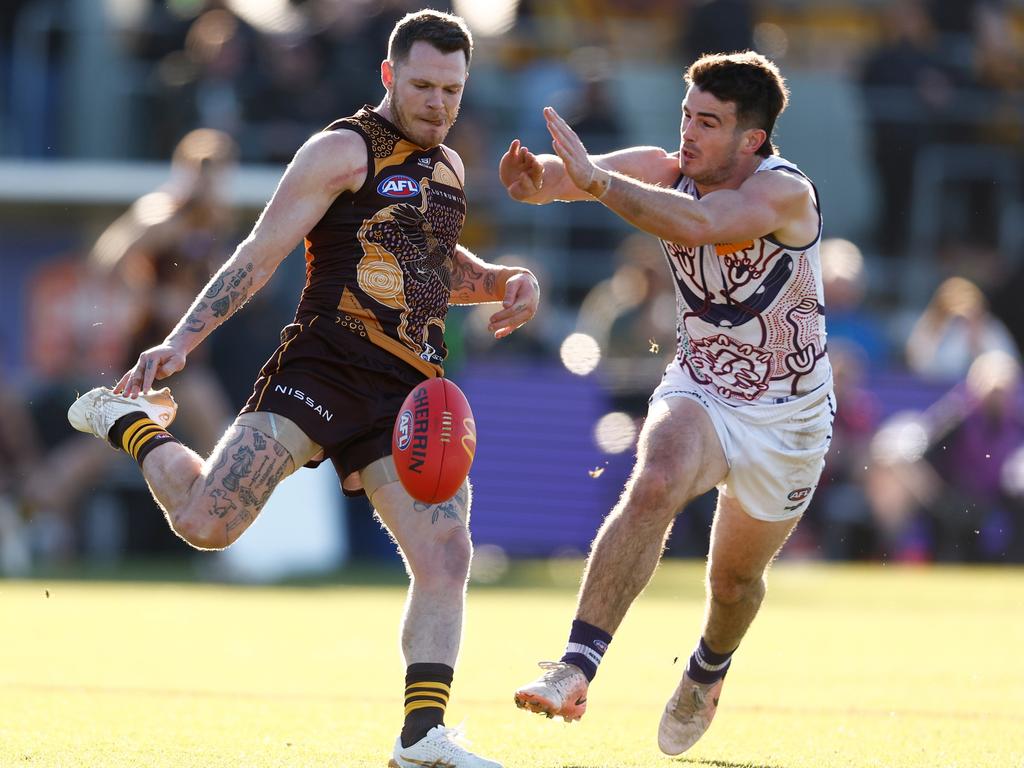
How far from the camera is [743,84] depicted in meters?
6.63

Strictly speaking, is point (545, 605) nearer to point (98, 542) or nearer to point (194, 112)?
point (98, 542)

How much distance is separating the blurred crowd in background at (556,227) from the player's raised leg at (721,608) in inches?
269

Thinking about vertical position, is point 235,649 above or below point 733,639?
below

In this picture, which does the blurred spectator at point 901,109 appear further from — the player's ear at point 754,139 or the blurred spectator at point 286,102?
the player's ear at point 754,139

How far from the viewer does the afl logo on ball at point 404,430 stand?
6152 millimetres

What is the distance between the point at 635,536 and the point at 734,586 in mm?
706

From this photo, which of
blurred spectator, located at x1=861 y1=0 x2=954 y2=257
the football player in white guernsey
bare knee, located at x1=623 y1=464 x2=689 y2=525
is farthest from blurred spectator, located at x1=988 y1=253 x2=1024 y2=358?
bare knee, located at x1=623 y1=464 x2=689 y2=525

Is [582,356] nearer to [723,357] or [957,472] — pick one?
[957,472]

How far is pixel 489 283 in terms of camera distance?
272 inches

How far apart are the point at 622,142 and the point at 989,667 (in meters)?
8.82

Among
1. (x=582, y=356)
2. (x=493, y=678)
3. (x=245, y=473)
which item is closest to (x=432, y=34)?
(x=245, y=473)

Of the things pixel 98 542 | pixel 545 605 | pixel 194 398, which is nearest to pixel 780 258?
pixel 545 605

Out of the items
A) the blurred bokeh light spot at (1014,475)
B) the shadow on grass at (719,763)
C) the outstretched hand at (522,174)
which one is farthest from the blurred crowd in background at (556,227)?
the shadow on grass at (719,763)

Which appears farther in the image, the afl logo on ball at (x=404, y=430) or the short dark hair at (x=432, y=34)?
the short dark hair at (x=432, y=34)
